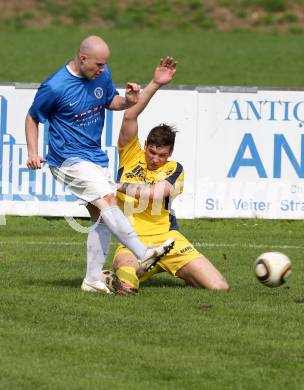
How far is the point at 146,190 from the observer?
10688mm

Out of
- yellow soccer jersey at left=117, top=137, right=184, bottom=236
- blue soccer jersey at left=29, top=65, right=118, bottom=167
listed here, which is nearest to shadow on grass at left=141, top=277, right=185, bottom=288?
yellow soccer jersey at left=117, top=137, right=184, bottom=236

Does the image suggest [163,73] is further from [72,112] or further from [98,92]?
[72,112]

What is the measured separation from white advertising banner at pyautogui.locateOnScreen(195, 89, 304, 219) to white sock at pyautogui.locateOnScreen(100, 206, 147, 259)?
18.4 ft

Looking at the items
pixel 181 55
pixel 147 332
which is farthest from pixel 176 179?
pixel 181 55

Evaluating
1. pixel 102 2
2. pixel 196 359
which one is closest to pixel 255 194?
pixel 196 359

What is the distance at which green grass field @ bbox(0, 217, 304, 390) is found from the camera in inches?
295

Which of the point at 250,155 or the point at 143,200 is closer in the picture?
the point at 143,200

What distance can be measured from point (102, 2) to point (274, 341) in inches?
1752

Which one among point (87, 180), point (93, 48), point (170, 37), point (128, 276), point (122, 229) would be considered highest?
point (170, 37)

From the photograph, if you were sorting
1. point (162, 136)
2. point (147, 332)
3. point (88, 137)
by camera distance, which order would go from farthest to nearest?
→ point (162, 136) → point (88, 137) → point (147, 332)

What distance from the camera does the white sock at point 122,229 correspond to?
10000 millimetres

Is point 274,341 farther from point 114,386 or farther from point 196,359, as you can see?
point 114,386

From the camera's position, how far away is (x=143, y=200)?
35.5ft

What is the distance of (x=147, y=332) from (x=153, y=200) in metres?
2.31
